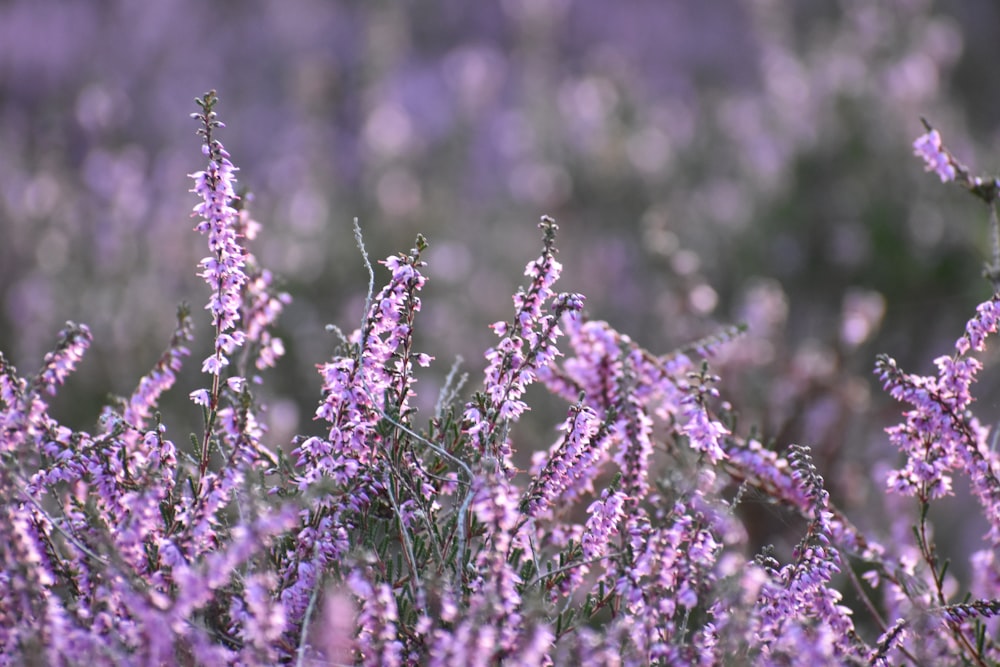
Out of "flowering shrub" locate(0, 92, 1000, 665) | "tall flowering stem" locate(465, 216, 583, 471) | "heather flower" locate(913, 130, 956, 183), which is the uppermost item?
"heather flower" locate(913, 130, 956, 183)

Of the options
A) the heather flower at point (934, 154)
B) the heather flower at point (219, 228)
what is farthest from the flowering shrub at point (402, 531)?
the heather flower at point (934, 154)

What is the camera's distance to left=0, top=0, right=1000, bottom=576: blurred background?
17.9 ft

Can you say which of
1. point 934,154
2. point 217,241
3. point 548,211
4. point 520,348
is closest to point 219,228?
point 217,241

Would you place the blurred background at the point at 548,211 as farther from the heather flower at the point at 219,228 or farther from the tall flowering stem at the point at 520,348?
the heather flower at the point at 219,228

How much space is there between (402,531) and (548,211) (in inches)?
271

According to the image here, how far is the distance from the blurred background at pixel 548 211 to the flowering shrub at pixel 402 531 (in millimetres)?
1913

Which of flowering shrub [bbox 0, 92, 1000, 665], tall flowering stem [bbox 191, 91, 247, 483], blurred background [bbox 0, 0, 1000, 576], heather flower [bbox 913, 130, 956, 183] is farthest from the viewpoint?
blurred background [bbox 0, 0, 1000, 576]

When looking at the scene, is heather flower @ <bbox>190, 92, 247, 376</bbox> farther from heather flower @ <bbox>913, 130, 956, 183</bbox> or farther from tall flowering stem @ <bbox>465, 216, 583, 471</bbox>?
heather flower @ <bbox>913, 130, 956, 183</bbox>

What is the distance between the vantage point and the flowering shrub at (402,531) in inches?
69.8

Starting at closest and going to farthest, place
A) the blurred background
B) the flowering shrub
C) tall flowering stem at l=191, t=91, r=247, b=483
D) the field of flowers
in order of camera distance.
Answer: the flowering shrub < the field of flowers < tall flowering stem at l=191, t=91, r=247, b=483 < the blurred background

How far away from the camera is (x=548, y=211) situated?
8742mm

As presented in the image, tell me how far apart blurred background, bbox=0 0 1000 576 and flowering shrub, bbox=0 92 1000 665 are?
1.91 metres

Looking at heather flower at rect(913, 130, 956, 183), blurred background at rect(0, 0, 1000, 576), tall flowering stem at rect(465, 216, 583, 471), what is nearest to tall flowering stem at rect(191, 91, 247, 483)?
tall flowering stem at rect(465, 216, 583, 471)

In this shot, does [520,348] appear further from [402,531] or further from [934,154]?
[934,154]
